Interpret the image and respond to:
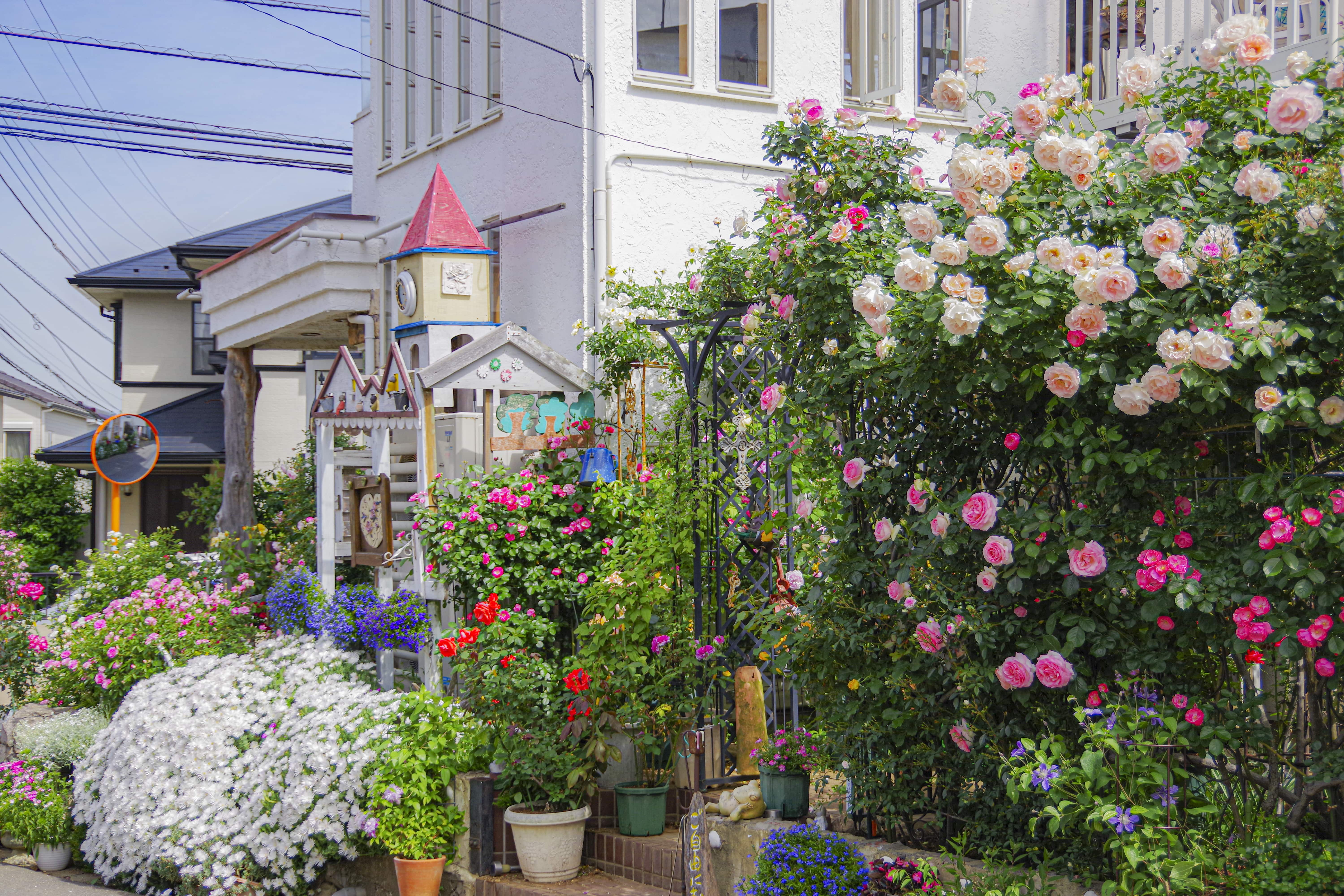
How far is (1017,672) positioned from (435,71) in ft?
30.8

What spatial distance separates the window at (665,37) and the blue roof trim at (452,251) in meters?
1.91

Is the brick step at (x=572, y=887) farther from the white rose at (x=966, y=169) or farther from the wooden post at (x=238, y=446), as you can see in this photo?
the wooden post at (x=238, y=446)

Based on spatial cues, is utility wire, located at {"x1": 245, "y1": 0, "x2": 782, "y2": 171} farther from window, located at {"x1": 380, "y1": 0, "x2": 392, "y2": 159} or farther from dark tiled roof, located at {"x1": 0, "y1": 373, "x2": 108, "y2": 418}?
dark tiled roof, located at {"x1": 0, "y1": 373, "x2": 108, "y2": 418}

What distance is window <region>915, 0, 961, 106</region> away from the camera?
34.7 ft

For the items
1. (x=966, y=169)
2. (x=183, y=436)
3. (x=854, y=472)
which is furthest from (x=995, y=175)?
(x=183, y=436)

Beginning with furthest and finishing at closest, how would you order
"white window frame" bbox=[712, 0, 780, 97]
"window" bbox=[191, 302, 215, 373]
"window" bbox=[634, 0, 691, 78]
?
"window" bbox=[191, 302, 215, 373], "white window frame" bbox=[712, 0, 780, 97], "window" bbox=[634, 0, 691, 78]

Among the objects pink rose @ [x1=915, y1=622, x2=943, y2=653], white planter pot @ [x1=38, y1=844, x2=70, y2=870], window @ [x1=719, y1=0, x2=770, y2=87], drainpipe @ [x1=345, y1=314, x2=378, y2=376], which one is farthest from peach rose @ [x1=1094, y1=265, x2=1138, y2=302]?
drainpipe @ [x1=345, y1=314, x2=378, y2=376]

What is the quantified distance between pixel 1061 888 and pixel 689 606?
3.18 meters

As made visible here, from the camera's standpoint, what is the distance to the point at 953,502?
4203 millimetres

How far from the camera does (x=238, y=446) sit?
14.9 meters

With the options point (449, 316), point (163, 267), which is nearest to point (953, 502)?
point (449, 316)

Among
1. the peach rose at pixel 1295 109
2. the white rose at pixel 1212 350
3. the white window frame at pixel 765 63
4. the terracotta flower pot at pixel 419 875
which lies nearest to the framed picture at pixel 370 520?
the terracotta flower pot at pixel 419 875

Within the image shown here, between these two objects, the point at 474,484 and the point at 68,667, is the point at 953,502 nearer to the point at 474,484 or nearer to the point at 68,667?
the point at 474,484

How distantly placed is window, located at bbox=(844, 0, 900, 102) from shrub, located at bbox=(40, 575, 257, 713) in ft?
23.7
